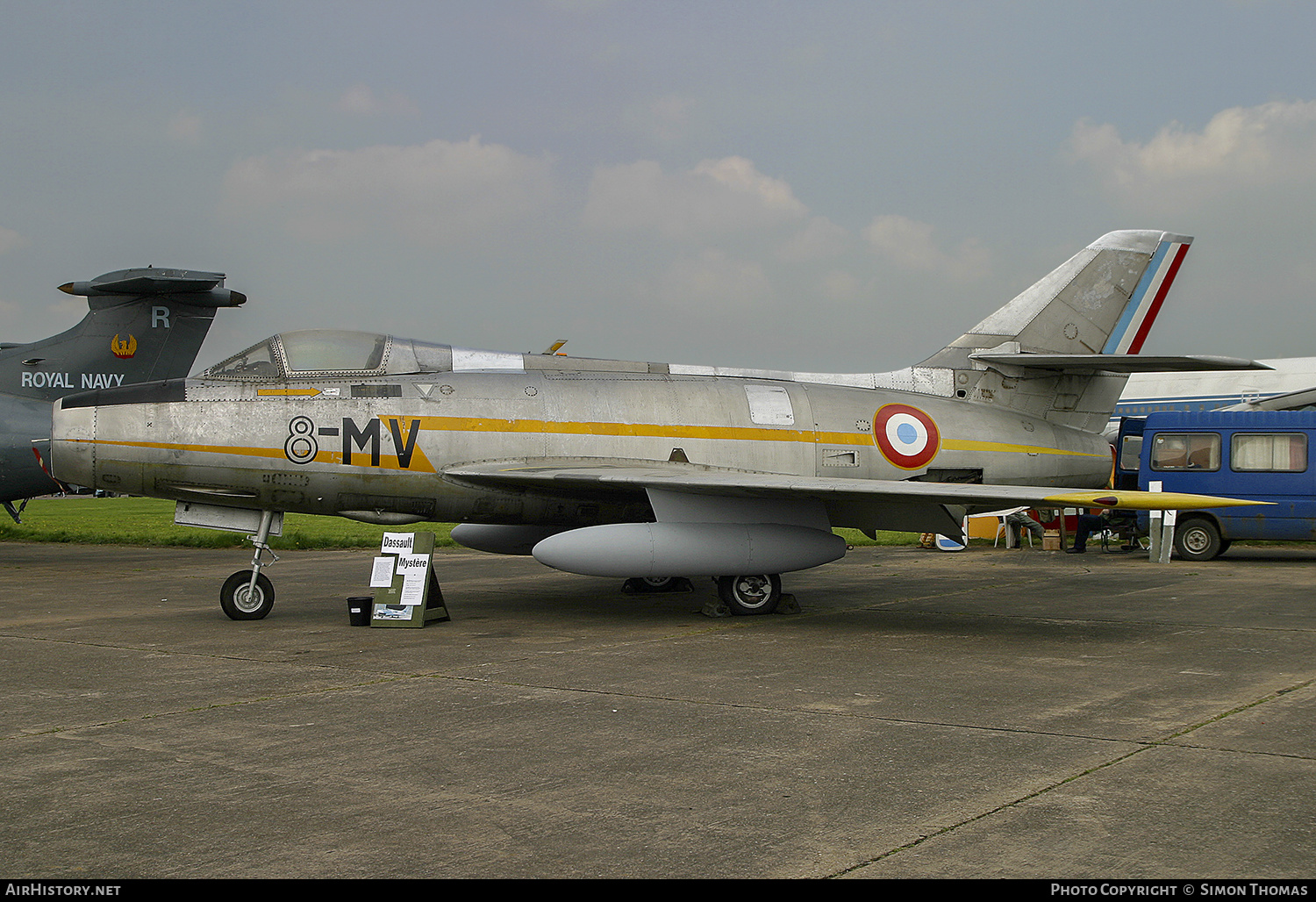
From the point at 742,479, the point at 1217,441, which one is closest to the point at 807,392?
the point at 742,479

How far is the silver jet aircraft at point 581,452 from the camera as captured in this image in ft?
32.6

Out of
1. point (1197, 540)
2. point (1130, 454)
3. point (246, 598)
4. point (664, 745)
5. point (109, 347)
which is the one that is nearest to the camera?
point (664, 745)

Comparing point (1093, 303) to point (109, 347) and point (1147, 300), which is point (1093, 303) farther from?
point (109, 347)

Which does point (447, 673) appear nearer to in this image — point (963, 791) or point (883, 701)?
point (883, 701)

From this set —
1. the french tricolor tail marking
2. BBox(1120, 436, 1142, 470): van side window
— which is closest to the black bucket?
the french tricolor tail marking

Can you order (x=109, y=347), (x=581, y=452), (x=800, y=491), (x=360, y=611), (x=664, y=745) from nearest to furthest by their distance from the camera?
1. (x=664, y=745)
2. (x=800, y=491)
3. (x=360, y=611)
4. (x=581, y=452)
5. (x=109, y=347)

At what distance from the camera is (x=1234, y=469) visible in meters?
18.6

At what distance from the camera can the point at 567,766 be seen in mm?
4926

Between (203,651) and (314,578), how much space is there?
272 inches

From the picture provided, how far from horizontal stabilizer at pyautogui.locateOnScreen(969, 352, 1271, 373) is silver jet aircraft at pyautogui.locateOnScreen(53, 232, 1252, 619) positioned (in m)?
0.03

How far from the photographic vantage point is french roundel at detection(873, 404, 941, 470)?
1199 centimetres

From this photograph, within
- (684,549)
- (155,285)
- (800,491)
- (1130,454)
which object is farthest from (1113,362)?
(155,285)

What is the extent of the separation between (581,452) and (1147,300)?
7801 millimetres

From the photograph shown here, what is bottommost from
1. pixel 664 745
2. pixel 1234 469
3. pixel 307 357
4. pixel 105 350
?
pixel 664 745
